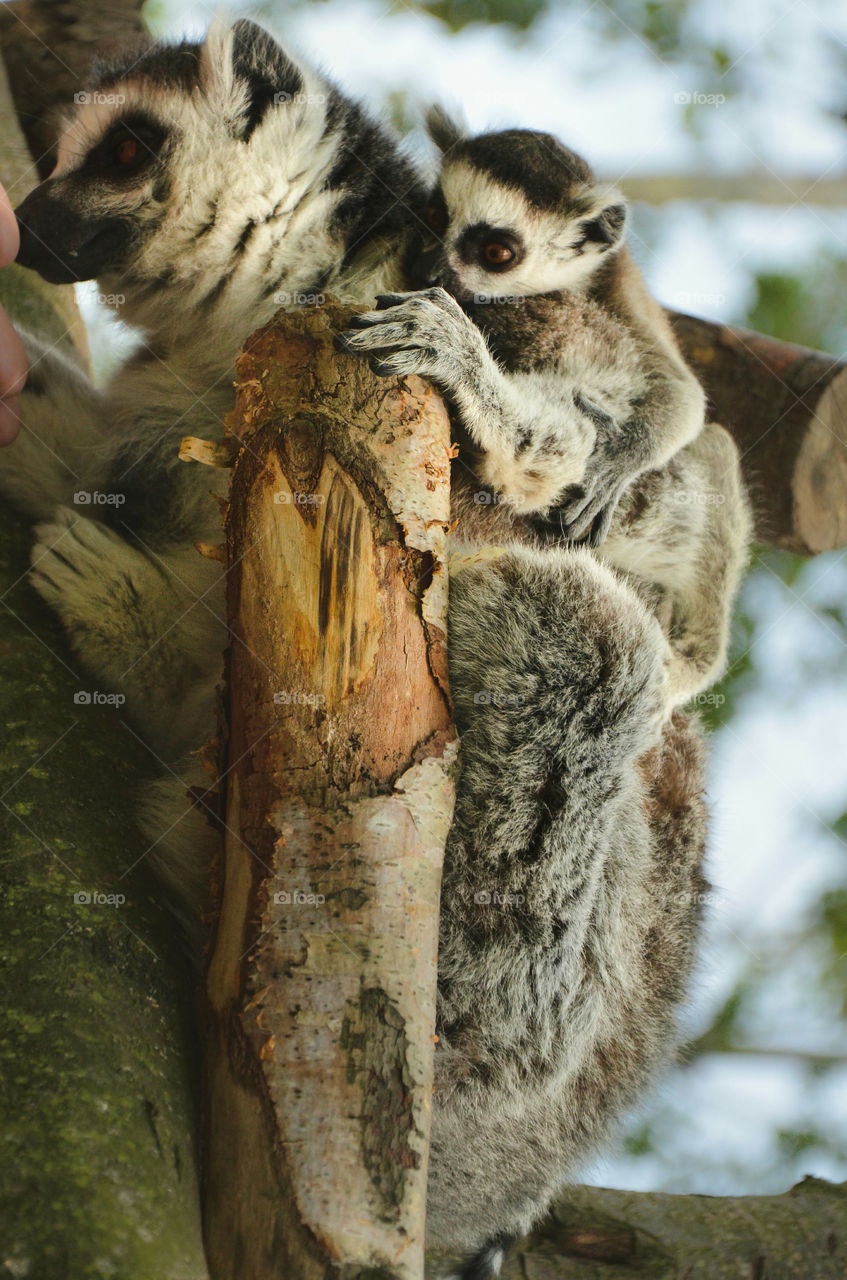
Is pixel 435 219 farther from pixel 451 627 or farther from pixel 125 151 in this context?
pixel 451 627

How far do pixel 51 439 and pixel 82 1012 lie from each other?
7.13ft

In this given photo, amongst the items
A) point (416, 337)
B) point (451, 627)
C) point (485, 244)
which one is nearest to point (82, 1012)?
point (451, 627)

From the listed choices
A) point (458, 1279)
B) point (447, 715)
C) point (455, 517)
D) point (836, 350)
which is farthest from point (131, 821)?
point (836, 350)

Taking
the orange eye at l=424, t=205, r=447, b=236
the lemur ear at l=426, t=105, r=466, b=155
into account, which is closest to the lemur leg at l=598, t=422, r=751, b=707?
the orange eye at l=424, t=205, r=447, b=236

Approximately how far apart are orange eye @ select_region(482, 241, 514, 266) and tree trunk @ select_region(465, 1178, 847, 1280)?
3097mm

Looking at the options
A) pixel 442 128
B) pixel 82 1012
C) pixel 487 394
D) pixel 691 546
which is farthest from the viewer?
pixel 442 128

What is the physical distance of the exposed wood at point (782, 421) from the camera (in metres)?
4.33

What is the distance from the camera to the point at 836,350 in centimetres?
489

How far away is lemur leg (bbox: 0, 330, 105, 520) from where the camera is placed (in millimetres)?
3395

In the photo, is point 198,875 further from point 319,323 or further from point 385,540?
point 319,323

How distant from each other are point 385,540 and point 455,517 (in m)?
0.86

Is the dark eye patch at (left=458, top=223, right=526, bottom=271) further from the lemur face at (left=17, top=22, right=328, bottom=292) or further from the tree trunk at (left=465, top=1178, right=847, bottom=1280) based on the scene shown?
the tree trunk at (left=465, top=1178, right=847, bottom=1280)

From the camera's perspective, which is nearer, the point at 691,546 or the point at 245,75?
the point at 245,75

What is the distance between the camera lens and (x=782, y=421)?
176 inches
